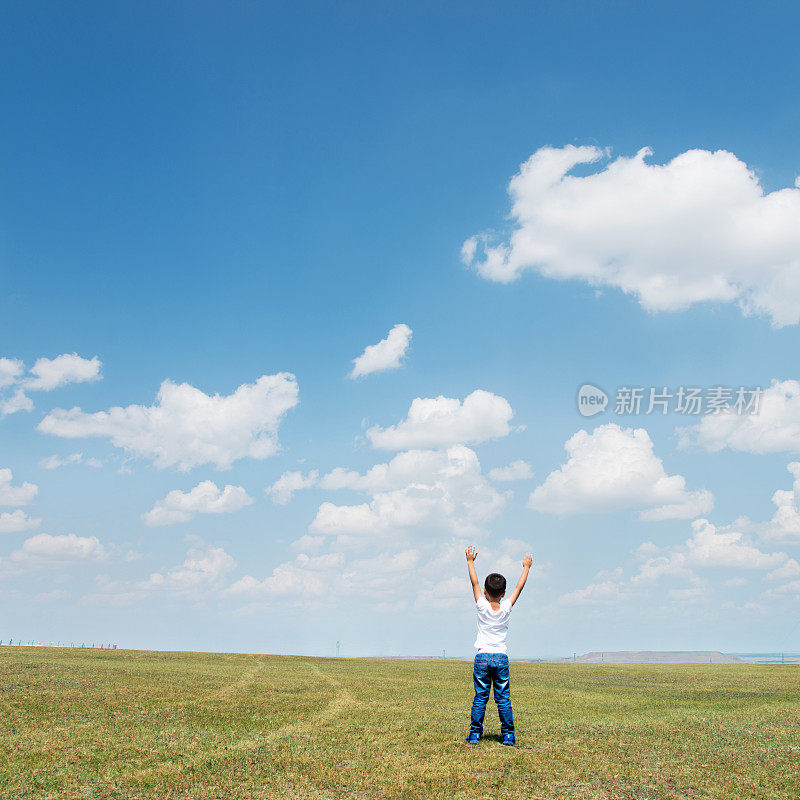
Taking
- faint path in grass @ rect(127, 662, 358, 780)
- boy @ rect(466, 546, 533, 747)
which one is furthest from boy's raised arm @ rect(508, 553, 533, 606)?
faint path in grass @ rect(127, 662, 358, 780)

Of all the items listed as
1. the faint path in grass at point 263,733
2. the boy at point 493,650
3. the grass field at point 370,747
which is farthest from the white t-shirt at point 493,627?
the faint path in grass at point 263,733

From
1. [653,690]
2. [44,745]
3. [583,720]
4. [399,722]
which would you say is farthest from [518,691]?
[44,745]

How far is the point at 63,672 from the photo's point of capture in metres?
32.8

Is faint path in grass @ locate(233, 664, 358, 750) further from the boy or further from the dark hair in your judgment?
the dark hair

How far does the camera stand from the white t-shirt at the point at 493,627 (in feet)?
43.9

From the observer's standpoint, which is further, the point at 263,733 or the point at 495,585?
the point at 263,733

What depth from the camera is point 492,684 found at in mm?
13562

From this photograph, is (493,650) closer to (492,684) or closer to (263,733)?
(492,684)

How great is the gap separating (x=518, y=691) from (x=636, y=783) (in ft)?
63.4

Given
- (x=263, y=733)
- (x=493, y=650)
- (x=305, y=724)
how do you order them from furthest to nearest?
(x=305, y=724)
(x=263, y=733)
(x=493, y=650)

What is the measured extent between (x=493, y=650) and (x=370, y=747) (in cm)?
339

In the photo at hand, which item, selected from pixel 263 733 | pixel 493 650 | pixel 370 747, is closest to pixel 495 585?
pixel 493 650

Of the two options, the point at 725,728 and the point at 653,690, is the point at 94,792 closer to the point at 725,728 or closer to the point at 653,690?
the point at 725,728

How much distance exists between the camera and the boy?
523 inches
